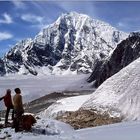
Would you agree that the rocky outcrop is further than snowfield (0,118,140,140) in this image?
Yes

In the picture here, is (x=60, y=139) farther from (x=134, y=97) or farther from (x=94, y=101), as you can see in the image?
(x=94, y=101)

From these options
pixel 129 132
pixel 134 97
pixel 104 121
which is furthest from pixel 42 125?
pixel 134 97

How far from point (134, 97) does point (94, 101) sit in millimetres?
4148

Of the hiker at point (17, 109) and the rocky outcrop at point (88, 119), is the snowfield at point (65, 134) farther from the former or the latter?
the rocky outcrop at point (88, 119)

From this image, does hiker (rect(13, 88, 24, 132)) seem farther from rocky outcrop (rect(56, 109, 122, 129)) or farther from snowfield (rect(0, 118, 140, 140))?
rocky outcrop (rect(56, 109, 122, 129))

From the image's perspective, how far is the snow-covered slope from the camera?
89.9ft

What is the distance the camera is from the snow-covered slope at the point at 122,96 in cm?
2740

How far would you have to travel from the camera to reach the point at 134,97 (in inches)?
1099

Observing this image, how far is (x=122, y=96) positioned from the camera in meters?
29.0

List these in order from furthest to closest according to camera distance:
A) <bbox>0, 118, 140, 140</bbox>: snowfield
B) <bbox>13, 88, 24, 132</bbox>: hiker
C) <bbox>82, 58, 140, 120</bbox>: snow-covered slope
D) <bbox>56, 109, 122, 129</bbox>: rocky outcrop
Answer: <bbox>82, 58, 140, 120</bbox>: snow-covered slope < <bbox>56, 109, 122, 129</bbox>: rocky outcrop < <bbox>13, 88, 24, 132</bbox>: hiker < <bbox>0, 118, 140, 140</bbox>: snowfield

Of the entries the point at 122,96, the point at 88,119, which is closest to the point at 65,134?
the point at 88,119

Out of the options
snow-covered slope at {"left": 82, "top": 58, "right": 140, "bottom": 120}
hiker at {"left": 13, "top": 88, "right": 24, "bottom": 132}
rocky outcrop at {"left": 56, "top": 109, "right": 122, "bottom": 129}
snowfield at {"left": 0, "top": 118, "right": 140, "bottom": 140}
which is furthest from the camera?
snow-covered slope at {"left": 82, "top": 58, "right": 140, "bottom": 120}

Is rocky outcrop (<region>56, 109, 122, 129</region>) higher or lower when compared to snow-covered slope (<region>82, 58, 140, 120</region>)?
lower

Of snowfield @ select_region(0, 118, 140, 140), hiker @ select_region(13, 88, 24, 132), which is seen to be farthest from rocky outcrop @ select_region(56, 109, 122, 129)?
hiker @ select_region(13, 88, 24, 132)
